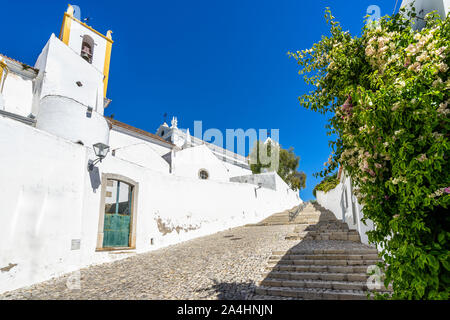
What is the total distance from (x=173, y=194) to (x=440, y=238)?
10.8m

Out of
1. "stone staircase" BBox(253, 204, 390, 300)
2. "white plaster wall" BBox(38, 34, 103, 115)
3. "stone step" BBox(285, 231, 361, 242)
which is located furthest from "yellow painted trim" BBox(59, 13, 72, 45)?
"stone staircase" BBox(253, 204, 390, 300)

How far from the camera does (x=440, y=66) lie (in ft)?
6.66

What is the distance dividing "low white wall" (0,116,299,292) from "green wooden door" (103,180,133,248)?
15.5 inches

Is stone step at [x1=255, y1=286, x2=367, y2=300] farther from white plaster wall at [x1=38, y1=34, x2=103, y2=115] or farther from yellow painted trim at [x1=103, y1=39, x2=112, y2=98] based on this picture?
yellow painted trim at [x1=103, y1=39, x2=112, y2=98]

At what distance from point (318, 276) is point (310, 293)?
2.98 feet

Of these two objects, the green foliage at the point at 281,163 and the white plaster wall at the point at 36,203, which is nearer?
the white plaster wall at the point at 36,203

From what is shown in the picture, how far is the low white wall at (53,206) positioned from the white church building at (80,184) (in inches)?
0.9

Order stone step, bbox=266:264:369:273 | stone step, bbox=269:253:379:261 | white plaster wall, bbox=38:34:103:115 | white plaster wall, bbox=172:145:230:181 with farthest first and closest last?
white plaster wall, bbox=172:145:230:181, white plaster wall, bbox=38:34:103:115, stone step, bbox=269:253:379:261, stone step, bbox=266:264:369:273

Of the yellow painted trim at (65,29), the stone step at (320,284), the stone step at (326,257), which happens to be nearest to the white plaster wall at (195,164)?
the yellow painted trim at (65,29)

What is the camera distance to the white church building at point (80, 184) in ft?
19.2

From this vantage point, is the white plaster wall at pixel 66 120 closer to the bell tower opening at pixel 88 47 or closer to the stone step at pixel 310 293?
the bell tower opening at pixel 88 47

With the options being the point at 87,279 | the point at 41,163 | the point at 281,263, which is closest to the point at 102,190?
the point at 41,163

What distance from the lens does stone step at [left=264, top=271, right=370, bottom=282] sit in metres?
5.39

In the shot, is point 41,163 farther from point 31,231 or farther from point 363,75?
point 363,75
